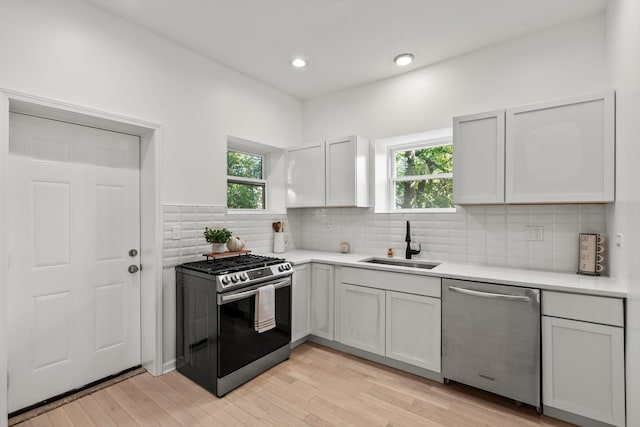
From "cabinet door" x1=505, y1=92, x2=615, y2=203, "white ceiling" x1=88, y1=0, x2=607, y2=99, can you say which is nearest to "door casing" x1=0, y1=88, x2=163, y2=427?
"white ceiling" x1=88, y1=0, x2=607, y2=99

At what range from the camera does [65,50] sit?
214 cm

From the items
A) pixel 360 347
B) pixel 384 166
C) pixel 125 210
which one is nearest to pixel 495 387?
pixel 360 347

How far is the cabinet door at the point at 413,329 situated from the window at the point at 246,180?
195cm

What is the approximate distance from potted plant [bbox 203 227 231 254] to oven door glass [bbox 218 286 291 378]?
610 mm

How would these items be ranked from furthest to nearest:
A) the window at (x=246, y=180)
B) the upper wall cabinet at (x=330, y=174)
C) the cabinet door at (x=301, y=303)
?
the window at (x=246, y=180) < the upper wall cabinet at (x=330, y=174) < the cabinet door at (x=301, y=303)

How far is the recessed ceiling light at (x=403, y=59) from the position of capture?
296cm

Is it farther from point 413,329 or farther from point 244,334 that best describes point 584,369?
point 244,334

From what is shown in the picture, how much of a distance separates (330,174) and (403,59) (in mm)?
1352

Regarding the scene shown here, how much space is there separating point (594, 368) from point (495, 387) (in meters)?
0.60

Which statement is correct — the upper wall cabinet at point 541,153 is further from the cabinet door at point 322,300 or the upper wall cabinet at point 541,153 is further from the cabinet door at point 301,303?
the cabinet door at point 301,303

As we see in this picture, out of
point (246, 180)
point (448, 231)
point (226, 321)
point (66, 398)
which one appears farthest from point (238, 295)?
point (448, 231)

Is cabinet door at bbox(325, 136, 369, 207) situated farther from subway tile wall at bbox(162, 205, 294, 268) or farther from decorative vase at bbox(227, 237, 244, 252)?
decorative vase at bbox(227, 237, 244, 252)

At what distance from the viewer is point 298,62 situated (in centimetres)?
313

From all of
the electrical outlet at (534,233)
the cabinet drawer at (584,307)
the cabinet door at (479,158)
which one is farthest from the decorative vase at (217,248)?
the electrical outlet at (534,233)
